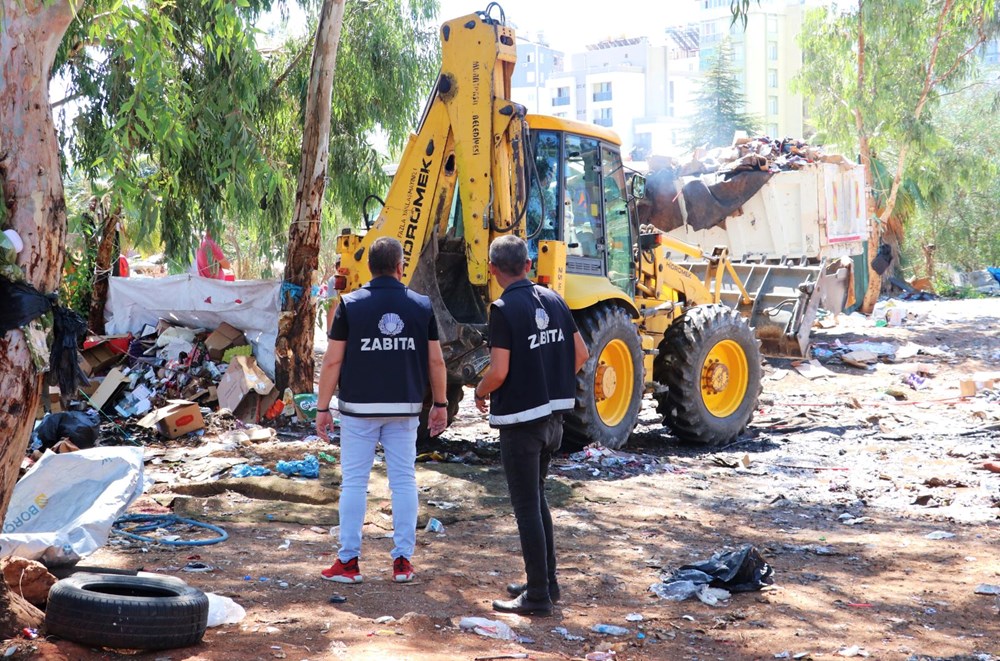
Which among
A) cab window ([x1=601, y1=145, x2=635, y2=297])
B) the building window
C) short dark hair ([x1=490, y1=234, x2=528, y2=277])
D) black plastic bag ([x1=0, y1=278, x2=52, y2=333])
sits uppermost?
the building window

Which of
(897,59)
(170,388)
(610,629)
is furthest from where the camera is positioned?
(897,59)

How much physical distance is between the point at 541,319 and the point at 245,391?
6.96 metres

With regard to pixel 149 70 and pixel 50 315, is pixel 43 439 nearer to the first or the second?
pixel 149 70

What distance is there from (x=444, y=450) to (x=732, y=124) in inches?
1863

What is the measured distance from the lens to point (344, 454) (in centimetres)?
567

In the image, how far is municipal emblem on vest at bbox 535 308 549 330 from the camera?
5.32 meters

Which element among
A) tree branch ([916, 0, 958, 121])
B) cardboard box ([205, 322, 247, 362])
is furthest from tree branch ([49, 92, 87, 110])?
tree branch ([916, 0, 958, 121])

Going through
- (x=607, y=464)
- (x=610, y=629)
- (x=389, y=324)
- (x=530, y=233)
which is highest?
(x=530, y=233)

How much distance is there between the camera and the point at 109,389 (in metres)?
11.8

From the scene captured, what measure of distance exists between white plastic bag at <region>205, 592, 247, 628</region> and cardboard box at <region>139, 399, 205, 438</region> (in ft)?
20.3

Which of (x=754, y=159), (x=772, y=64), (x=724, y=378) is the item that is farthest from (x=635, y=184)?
(x=772, y=64)

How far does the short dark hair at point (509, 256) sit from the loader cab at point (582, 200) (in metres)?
3.67

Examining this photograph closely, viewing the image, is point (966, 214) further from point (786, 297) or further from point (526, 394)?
point (526, 394)

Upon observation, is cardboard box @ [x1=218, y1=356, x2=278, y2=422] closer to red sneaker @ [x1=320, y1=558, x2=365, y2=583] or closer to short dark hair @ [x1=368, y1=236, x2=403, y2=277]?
red sneaker @ [x1=320, y1=558, x2=365, y2=583]
